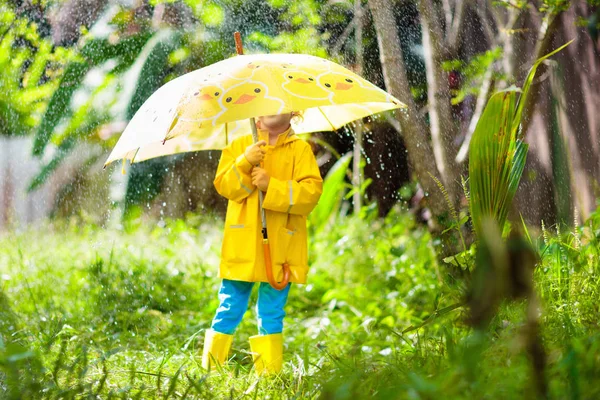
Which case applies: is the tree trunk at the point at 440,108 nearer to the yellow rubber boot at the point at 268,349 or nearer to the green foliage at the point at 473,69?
the green foliage at the point at 473,69

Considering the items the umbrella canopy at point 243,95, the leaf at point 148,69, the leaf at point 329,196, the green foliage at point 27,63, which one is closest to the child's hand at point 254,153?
the umbrella canopy at point 243,95

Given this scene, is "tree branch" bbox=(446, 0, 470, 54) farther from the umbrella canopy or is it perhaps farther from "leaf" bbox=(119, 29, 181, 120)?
"leaf" bbox=(119, 29, 181, 120)

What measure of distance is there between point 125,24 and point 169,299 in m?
3.23

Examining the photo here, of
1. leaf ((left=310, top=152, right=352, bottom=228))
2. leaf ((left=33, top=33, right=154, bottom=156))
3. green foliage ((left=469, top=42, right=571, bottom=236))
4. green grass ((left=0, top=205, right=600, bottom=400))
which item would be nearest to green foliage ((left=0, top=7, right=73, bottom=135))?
leaf ((left=33, top=33, right=154, bottom=156))

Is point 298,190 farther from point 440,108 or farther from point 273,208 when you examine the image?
point 440,108

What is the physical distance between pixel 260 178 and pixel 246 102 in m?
0.34

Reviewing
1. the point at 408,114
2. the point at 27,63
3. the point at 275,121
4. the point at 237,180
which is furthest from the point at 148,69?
the point at 237,180

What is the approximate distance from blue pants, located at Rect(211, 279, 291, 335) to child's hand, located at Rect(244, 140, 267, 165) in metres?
0.49

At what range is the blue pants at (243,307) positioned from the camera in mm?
3055

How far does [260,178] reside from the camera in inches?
116

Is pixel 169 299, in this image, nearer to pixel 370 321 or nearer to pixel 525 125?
pixel 370 321

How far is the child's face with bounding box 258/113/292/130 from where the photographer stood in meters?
3.09

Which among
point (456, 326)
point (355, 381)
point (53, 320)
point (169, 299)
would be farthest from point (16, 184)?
Result: point (355, 381)

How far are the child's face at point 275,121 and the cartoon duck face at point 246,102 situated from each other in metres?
0.31
